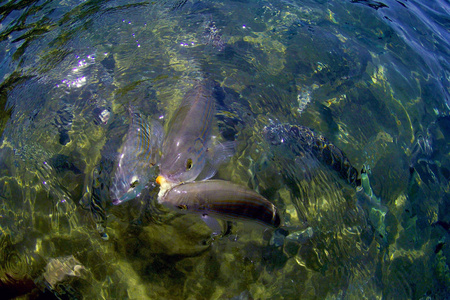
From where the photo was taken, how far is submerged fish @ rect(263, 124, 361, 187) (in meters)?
4.20

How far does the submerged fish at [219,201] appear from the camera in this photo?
2.82m

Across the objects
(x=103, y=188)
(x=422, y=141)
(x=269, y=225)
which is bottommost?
(x=422, y=141)

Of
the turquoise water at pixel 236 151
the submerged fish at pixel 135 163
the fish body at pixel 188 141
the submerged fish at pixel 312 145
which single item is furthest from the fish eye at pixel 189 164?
the submerged fish at pixel 312 145

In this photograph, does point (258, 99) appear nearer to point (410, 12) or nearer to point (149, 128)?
point (149, 128)

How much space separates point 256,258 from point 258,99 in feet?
9.54

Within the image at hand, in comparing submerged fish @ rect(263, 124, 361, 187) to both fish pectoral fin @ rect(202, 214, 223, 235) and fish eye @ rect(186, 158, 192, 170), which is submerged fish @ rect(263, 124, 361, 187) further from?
fish pectoral fin @ rect(202, 214, 223, 235)

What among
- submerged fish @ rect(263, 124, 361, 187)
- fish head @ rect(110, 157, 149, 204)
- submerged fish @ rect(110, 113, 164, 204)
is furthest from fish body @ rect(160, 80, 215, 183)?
submerged fish @ rect(263, 124, 361, 187)

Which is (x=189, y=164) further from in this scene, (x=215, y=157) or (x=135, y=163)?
(x=135, y=163)

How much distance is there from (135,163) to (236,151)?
5.08 feet

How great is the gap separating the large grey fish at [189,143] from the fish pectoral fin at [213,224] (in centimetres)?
51

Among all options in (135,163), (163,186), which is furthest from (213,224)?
(135,163)

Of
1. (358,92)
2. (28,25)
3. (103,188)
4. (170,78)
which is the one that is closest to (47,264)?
(103,188)

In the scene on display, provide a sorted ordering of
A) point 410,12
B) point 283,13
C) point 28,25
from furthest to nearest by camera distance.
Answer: point 410,12
point 283,13
point 28,25

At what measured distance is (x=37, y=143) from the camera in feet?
13.6
